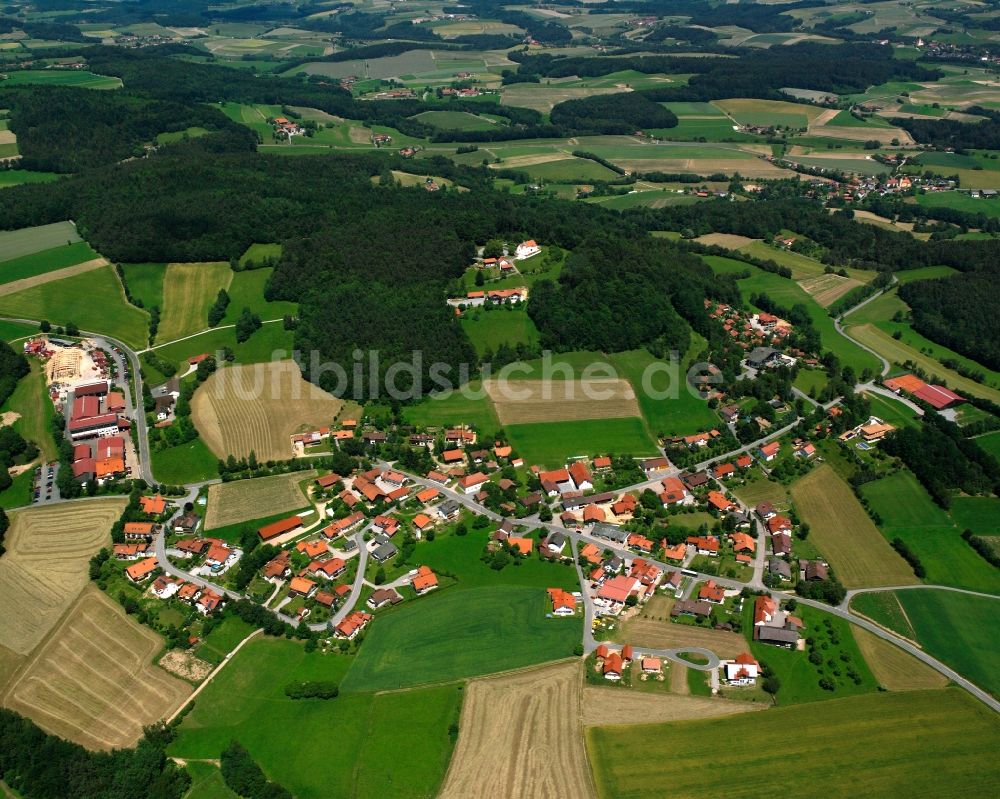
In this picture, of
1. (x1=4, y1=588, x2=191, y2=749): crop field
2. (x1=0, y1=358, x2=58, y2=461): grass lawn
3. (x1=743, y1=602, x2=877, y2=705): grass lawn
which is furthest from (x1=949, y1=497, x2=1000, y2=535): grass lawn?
(x1=0, y1=358, x2=58, y2=461): grass lawn

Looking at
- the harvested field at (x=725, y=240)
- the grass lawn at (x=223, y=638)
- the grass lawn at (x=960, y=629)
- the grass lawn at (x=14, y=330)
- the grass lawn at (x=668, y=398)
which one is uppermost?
the grass lawn at (x=960, y=629)

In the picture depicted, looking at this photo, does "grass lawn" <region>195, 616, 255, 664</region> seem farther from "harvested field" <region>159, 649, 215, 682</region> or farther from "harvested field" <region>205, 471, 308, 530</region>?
"harvested field" <region>205, 471, 308, 530</region>

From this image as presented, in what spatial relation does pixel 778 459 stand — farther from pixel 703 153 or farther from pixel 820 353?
pixel 703 153

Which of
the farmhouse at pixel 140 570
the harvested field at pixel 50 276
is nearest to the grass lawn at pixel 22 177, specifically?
the harvested field at pixel 50 276

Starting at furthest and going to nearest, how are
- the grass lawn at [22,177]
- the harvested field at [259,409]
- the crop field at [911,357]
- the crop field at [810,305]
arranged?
the grass lawn at [22,177] → the crop field at [810,305] → the crop field at [911,357] → the harvested field at [259,409]

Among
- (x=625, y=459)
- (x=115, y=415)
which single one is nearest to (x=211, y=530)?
(x=115, y=415)

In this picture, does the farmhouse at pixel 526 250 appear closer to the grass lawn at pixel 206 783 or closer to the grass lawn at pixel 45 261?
the grass lawn at pixel 45 261
